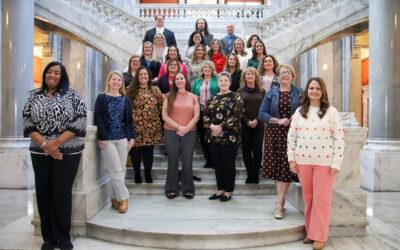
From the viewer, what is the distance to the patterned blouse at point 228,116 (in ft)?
19.1

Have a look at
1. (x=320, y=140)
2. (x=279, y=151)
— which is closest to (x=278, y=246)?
(x=279, y=151)

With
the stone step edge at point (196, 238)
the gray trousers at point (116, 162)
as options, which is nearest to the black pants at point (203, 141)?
the gray trousers at point (116, 162)

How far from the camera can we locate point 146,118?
20.5 feet

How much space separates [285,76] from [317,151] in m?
1.12

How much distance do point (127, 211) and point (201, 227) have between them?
117 centimetres

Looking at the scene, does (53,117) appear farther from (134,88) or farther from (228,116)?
(228,116)

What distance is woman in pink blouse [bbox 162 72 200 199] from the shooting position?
238 inches

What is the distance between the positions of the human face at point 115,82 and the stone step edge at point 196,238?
168cm

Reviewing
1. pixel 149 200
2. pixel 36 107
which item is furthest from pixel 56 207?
pixel 149 200

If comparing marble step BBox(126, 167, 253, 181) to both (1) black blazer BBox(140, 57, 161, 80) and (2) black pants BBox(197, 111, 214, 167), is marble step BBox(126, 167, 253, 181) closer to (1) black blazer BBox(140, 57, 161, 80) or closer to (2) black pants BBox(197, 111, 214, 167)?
(2) black pants BBox(197, 111, 214, 167)

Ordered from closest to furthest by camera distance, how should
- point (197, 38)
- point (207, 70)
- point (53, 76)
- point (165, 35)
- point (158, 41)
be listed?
point (53, 76) < point (207, 70) < point (158, 41) < point (197, 38) < point (165, 35)

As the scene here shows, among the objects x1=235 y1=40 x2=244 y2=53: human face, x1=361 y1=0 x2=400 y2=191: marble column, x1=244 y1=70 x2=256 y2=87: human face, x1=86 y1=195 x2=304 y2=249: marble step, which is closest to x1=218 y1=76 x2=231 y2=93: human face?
x1=244 y1=70 x2=256 y2=87: human face

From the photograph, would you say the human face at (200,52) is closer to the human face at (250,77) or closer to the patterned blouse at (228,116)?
the human face at (250,77)

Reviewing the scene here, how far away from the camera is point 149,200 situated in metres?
6.18
